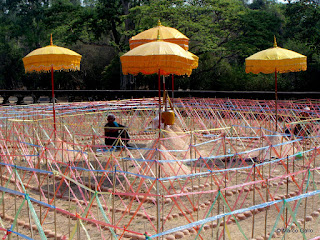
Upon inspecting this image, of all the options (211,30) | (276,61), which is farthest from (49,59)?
(211,30)

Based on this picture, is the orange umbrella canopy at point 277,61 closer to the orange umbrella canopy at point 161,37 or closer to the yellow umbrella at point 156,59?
the orange umbrella canopy at point 161,37

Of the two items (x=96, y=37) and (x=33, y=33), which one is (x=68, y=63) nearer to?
(x=96, y=37)

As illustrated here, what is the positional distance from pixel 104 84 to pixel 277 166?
898 inches

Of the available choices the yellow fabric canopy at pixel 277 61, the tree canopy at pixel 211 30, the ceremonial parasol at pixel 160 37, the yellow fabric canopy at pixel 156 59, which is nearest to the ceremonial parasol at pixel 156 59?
the yellow fabric canopy at pixel 156 59

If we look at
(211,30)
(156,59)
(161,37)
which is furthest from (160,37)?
(211,30)

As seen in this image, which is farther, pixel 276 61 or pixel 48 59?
pixel 276 61

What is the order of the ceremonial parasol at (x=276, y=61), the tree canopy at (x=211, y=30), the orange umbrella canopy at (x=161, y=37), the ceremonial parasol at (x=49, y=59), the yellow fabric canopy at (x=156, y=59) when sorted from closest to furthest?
the yellow fabric canopy at (x=156, y=59)
the ceremonial parasol at (x=49, y=59)
the ceremonial parasol at (x=276, y=61)
the orange umbrella canopy at (x=161, y=37)
the tree canopy at (x=211, y=30)

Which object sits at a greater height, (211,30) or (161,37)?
(211,30)

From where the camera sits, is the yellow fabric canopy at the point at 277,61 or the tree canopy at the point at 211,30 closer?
the yellow fabric canopy at the point at 277,61

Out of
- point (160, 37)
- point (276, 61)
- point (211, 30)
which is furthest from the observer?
point (211, 30)

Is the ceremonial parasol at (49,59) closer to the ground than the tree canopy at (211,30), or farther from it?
closer to the ground

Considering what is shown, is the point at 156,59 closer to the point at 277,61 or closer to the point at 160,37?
the point at 160,37

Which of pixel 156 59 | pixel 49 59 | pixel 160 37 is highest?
pixel 160 37

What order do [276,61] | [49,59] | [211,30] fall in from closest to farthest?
[49,59]
[276,61]
[211,30]
